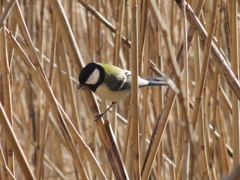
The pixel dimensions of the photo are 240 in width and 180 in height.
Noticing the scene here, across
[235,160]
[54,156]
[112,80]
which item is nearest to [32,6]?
[112,80]

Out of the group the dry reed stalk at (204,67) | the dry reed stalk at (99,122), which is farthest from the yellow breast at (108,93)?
the dry reed stalk at (204,67)

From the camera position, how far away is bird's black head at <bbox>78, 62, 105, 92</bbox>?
4.45ft

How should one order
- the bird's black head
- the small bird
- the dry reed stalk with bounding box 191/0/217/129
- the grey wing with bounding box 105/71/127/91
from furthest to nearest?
1. the grey wing with bounding box 105/71/127/91
2. the small bird
3. the bird's black head
4. the dry reed stalk with bounding box 191/0/217/129

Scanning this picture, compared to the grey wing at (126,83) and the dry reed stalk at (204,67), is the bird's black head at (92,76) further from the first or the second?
the dry reed stalk at (204,67)

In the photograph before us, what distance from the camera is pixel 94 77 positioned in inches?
59.9

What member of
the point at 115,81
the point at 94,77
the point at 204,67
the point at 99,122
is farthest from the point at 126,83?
the point at 204,67

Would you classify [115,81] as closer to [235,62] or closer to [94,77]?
[94,77]

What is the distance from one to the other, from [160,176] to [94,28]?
2.25 feet

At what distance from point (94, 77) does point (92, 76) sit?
0.15 ft

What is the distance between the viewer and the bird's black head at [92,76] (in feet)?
4.45

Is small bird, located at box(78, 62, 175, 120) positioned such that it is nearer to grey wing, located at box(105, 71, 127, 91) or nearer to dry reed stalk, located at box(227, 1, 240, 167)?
grey wing, located at box(105, 71, 127, 91)

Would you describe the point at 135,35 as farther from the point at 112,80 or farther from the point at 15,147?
the point at 112,80

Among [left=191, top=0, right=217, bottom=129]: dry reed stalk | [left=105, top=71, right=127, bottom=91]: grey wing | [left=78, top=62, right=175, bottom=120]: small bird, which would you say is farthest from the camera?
[left=105, top=71, right=127, bottom=91]: grey wing

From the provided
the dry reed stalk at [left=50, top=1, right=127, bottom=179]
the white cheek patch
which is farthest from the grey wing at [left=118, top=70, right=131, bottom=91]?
the dry reed stalk at [left=50, top=1, right=127, bottom=179]
